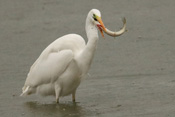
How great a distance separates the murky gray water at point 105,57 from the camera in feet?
27.3

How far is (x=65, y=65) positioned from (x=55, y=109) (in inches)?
26.5

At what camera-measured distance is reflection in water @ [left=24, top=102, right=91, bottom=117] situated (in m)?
8.19

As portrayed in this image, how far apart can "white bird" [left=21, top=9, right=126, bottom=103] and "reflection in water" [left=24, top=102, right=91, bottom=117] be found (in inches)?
6.5

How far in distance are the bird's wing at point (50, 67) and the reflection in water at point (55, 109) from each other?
1.24 feet

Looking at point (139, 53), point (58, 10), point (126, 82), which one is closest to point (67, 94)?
point (126, 82)

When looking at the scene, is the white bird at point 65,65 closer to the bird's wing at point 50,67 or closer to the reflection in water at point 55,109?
the bird's wing at point 50,67

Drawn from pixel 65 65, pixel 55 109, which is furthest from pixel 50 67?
pixel 55 109

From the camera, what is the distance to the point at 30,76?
29.8 ft

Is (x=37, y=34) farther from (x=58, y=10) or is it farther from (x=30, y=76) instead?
(x=30, y=76)

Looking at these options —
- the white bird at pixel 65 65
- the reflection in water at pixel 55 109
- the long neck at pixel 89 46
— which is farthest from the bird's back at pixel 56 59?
the reflection in water at pixel 55 109

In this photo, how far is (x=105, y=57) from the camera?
437 inches

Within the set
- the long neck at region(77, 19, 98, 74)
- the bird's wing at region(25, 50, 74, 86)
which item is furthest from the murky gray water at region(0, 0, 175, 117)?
the long neck at region(77, 19, 98, 74)

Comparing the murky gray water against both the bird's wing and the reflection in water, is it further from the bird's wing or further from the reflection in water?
the bird's wing

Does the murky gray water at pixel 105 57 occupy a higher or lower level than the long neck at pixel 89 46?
lower
